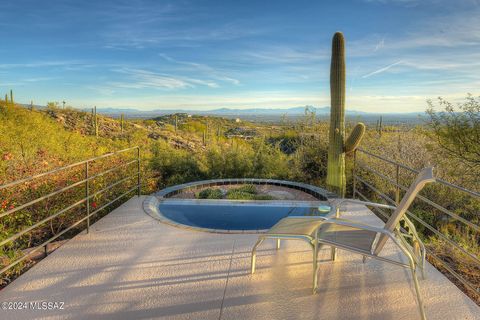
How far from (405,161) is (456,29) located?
→ 4732 millimetres

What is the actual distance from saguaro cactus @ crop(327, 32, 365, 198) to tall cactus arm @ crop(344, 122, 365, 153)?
9 cm

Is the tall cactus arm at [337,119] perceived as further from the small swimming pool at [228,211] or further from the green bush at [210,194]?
the green bush at [210,194]

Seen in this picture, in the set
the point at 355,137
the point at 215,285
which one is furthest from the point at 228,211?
the point at 355,137

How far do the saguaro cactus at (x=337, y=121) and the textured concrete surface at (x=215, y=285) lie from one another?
2.78 metres

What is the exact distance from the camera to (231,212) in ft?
16.0

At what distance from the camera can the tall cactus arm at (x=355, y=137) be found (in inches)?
213

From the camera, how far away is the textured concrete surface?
210 centimetres

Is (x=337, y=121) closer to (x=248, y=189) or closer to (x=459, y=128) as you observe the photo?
(x=248, y=189)

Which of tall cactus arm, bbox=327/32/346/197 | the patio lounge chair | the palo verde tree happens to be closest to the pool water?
tall cactus arm, bbox=327/32/346/197

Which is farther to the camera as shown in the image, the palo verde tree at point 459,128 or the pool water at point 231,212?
the palo verde tree at point 459,128

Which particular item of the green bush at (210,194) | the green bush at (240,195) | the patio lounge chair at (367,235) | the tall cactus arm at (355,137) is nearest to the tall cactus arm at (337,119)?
the tall cactus arm at (355,137)

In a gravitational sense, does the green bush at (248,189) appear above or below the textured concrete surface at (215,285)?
above

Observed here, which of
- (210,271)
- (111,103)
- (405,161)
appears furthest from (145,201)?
(111,103)

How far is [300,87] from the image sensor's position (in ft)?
50.5
